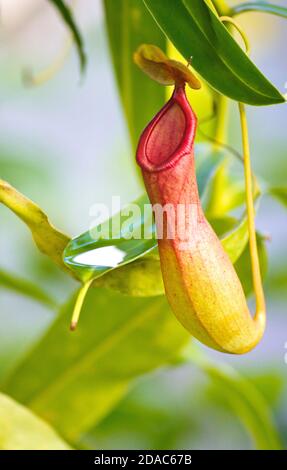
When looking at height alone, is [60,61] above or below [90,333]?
above

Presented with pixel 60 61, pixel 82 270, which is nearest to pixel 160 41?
pixel 60 61

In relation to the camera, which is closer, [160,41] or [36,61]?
[160,41]

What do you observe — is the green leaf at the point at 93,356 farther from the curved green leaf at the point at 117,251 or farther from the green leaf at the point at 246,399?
the curved green leaf at the point at 117,251

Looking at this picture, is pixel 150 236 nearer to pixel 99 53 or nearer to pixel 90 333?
pixel 90 333

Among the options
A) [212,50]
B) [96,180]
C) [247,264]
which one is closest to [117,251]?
[212,50]

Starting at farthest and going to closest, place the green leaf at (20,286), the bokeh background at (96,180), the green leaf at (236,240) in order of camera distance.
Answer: the bokeh background at (96,180) → the green leaf at (20,286) → the green leaf at (236,240)

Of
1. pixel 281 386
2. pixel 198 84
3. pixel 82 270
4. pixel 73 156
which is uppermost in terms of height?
pixel 198 84

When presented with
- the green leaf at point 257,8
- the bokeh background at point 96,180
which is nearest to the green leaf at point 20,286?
the bokeh background at point 96,180

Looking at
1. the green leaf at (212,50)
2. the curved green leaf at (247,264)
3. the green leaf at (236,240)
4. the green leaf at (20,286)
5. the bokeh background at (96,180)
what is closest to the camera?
the green leaf at (212,50)
